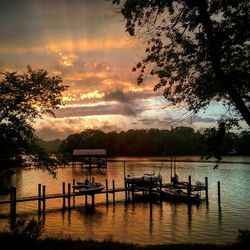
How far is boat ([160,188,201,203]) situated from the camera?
53062mm

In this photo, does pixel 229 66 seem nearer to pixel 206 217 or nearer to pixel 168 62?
pixel 168 62

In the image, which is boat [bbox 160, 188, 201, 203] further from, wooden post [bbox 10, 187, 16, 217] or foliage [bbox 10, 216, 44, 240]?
foliage [bbox 10, 216, 44, 240]

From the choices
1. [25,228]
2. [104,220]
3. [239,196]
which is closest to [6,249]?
[25,228]

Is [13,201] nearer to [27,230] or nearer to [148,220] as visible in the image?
[148,220]

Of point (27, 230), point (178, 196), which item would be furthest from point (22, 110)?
point (178, 196)

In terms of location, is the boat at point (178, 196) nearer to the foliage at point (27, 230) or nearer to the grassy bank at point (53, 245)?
the grassy bank at point (53, 245)

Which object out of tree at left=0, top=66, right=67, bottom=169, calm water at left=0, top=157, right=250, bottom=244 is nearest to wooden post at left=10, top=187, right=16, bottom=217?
calm water at left=0, top=157, right=250, bottom=244

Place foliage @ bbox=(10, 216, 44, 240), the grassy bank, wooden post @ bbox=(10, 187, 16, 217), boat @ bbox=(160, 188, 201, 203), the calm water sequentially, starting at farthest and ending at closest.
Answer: boat @ bbox=(160, 188, 201, 203) → wooden post @ bbox=(10, 187, 16, 217) → the calm water → foliage @ bbox=(10, 216, 44, 240) → the grassy bank

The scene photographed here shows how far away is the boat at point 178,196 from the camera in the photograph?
5306cm

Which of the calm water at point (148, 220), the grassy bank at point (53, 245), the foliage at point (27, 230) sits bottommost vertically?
the calm water at point (148, 220)

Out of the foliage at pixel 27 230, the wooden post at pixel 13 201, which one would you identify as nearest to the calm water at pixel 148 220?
the wooden post at pixel 13 201

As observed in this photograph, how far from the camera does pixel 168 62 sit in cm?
1572

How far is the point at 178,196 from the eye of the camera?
54.8 meters

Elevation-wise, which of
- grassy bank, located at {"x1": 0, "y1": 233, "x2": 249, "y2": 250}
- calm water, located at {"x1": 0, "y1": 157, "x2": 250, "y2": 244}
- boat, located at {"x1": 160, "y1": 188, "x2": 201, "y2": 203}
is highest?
grassy bank, located at {"x1": 0, "y1": 233, "x2": 249, "y2": 250}
